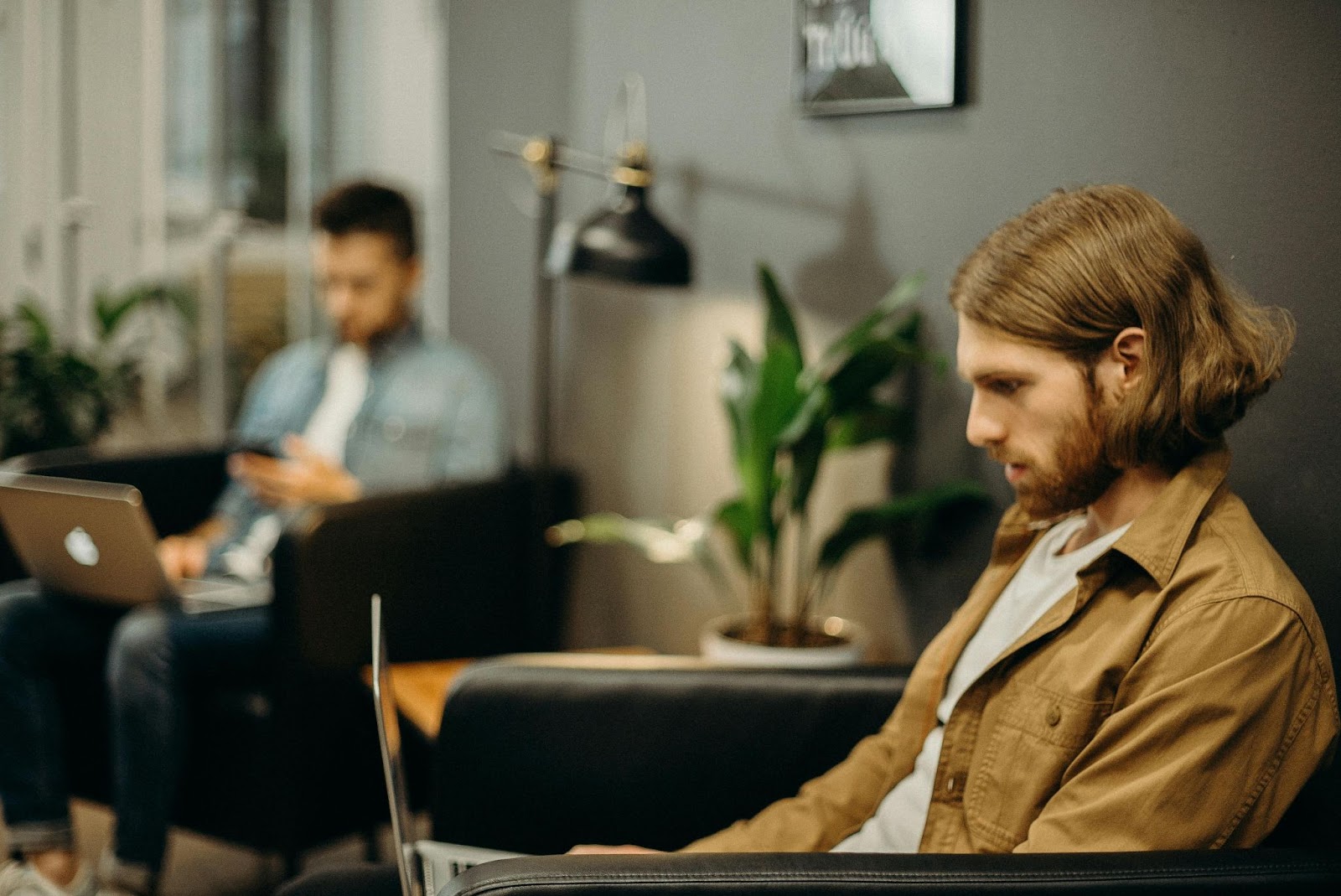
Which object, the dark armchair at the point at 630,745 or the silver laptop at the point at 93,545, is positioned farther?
the silver laptop at the point at 93,545

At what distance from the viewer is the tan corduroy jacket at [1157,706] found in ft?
3.76

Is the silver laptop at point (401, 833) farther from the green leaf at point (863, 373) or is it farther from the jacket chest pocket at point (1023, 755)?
the green leaf at point (863, 373)

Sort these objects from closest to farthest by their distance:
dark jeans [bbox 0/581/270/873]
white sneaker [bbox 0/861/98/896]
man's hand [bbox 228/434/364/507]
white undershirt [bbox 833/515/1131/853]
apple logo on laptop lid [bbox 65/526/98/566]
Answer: white undershirt [bbox 833/515/1131/853]
white sneaker [bbox 0/861/98/896]
apple logo on laptop lid [bbox 65/526/98/566]
dark jeans [bbox 0/581/270/873]
man's hand [bbox 228/434/364/507]

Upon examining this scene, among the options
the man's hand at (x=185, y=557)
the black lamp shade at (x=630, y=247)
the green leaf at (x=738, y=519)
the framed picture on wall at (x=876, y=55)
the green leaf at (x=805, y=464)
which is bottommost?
the man's hand at (x=185, y=557)

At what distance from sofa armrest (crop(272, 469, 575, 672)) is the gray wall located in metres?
0.28

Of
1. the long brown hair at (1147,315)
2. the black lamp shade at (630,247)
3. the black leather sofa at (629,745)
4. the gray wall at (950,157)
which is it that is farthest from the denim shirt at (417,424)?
the long brown hair at (1147,315)

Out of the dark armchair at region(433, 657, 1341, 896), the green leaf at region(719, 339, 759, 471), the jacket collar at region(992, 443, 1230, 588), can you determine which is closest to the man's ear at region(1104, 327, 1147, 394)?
the jacket collar at region(992, 443, 1230, 588)

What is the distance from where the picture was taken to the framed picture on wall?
2057mm

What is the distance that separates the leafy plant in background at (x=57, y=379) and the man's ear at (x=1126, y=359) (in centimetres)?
310

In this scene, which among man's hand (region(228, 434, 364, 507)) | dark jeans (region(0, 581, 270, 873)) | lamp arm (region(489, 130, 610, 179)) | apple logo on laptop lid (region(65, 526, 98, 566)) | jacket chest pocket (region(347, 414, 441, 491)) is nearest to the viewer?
apple logo on laptop lid (region(65, 526, 98, 566))

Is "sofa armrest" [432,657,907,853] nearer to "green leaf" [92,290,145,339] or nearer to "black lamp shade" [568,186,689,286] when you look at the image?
"black lamp shade" [568,186,689,286]

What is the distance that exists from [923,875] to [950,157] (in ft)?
4.18

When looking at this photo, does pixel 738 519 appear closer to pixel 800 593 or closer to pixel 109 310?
pixel 800 593

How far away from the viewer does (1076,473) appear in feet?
4.39
